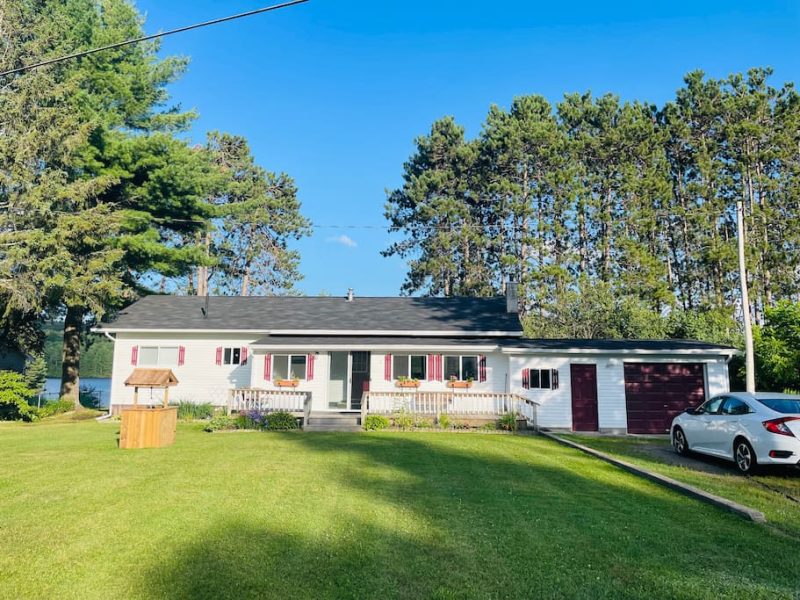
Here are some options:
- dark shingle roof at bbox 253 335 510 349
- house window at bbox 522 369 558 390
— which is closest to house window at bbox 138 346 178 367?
dark shingle roof at bbox 253 335 510 349

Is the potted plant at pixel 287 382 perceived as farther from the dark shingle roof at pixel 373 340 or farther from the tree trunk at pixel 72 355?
the tree trunk at pixel 72 355

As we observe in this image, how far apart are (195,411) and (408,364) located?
801 centimetres

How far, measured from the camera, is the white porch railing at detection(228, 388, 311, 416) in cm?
1686

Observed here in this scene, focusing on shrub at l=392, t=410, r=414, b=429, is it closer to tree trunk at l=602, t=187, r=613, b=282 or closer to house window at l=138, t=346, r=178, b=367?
house window at l=138, t=346, r=178, b=367

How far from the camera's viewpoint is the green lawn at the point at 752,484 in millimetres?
6379

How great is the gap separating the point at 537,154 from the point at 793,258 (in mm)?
16423

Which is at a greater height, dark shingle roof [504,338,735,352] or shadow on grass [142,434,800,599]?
dark shingle roof [504,338,735,352]

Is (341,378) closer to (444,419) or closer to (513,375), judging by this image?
(444,419)

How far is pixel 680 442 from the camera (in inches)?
445

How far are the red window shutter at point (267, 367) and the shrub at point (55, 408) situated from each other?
374 inches

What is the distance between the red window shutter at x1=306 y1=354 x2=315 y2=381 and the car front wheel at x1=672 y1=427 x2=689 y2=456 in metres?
12.2

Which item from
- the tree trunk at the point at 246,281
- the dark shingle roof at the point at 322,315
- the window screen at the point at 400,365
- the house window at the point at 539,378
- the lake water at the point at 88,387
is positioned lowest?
the lake water at the point at 88,387

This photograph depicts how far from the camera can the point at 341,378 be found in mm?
19594

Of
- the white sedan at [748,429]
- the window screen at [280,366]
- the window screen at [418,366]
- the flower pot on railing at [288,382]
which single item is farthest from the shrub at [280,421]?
the white sedan at [748,429]
